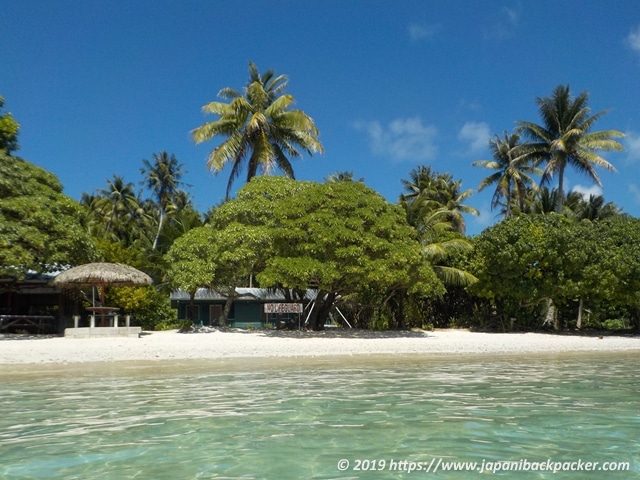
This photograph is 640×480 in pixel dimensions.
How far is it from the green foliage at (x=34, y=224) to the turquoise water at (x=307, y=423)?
20.3ft

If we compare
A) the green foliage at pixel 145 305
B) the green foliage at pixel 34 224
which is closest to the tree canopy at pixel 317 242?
the green foliage at pixel 145 305

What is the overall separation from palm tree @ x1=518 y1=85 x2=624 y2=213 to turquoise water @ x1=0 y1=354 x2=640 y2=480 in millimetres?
21098

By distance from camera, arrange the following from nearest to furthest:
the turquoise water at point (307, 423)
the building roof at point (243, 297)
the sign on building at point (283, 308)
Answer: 1. the turquoise water at point (307, 423)
2. the sign on building at point (283, 308)
3. the building roof at point (243, 297)

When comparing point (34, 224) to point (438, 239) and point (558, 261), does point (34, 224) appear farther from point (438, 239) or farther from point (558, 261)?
point (558, 261)

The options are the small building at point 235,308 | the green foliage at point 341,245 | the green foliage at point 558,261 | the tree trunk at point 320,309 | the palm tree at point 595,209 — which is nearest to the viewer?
the green foliage at point 341,245

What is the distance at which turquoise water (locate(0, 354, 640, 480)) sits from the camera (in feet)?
16.9

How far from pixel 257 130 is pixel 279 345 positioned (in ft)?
37.6

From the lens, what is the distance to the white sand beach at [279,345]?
14.8m

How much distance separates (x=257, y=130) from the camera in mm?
25266

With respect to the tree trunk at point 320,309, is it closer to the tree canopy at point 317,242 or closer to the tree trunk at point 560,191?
the tree canopy at point 317,242

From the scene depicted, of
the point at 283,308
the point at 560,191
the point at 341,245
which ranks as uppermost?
the point at 560,191

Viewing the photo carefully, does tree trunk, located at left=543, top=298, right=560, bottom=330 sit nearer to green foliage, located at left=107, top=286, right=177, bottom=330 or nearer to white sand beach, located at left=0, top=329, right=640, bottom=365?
white sand beach, located at left=0, top=329, right=640, bottom=365

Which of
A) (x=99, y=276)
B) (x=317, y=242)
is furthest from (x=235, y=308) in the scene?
(x=99, y=276)

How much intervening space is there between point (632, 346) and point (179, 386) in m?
16.1
